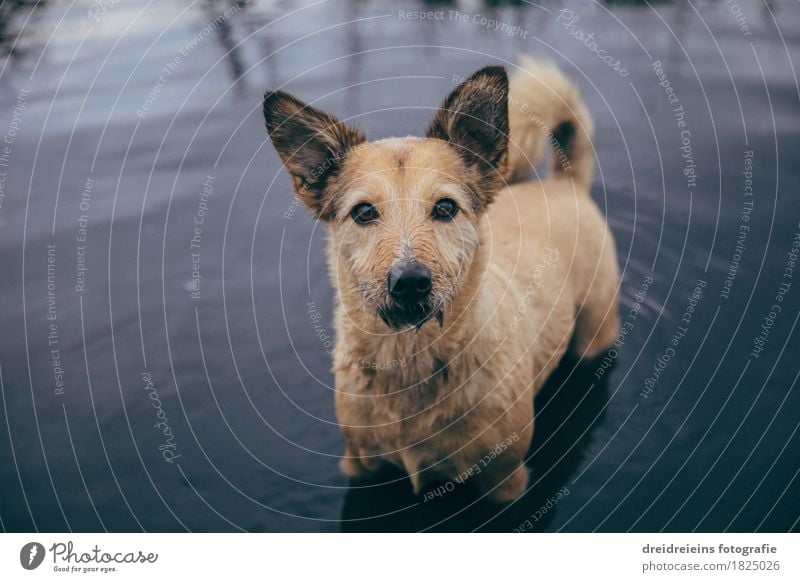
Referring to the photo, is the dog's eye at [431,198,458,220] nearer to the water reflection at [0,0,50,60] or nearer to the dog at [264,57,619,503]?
the dog at [264,57,619,503]

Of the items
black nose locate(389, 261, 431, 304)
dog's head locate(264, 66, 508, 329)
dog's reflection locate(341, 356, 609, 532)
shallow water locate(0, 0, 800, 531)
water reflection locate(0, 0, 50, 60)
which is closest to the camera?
black nose locate(389, 261, 431, 304)

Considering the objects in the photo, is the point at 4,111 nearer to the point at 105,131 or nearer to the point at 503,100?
the point at 105,131

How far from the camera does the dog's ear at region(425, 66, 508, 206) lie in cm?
261

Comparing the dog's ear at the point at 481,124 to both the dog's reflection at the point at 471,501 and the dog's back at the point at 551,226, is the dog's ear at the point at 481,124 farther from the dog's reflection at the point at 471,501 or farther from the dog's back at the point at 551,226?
the dog's reflection at the point at 471,501

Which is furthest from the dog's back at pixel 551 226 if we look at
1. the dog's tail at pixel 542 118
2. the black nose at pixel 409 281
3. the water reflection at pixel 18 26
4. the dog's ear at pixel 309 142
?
the water reflection at pixel 18 26

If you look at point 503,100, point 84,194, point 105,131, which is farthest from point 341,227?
point 105,131

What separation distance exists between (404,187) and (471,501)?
169cm

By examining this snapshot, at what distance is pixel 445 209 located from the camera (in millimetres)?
2684

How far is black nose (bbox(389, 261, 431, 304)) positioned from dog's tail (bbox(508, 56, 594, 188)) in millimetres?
1244

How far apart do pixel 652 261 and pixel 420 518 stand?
2590 mm

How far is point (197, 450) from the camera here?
3.67 m

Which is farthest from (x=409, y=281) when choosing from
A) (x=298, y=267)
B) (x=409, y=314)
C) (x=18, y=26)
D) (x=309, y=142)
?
(x=18, y=26)

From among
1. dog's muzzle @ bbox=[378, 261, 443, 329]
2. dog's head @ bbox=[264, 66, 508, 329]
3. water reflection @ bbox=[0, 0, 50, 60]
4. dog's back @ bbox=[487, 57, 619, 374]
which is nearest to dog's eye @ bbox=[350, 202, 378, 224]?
dog's head @ bbox=[264, 66, 508, 329]

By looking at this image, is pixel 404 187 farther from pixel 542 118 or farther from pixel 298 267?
pixel 298 267
